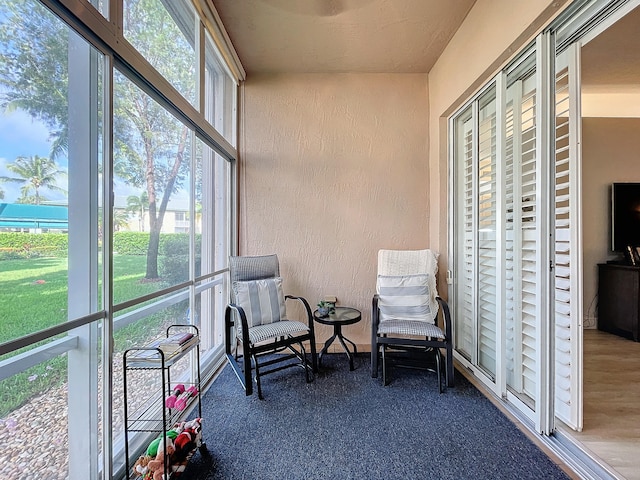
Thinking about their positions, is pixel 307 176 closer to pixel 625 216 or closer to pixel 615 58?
pixel 615 58

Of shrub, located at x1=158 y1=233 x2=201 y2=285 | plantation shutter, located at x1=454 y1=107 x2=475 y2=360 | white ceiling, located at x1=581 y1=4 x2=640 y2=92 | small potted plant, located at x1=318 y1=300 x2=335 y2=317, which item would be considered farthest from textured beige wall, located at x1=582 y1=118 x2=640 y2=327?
shrub, located at x1=158 y1=233 x2=201 y2=285

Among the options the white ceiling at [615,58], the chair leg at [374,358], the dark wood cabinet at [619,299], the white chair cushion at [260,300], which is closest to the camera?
the white ceiling at [615,58]

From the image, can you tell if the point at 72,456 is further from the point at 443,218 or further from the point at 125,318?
the point at 443,218

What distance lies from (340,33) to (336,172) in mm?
1262

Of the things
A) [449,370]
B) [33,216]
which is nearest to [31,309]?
[33,216]

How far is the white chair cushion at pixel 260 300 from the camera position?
8.34 ft

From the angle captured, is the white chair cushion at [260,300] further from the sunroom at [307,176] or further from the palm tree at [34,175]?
the palm tree at [34,175]

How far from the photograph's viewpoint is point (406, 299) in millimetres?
2609

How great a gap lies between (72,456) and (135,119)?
5.45 ft

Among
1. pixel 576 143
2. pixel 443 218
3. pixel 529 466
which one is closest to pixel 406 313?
pixel 443 218

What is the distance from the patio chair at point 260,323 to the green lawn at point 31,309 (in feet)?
4.18

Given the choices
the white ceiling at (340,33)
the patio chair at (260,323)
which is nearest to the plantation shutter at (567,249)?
the white ceiling at (340,33)

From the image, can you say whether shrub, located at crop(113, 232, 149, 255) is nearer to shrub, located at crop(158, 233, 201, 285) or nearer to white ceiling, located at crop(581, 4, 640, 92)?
shrub, located at crop(158, 233, 201, 285)

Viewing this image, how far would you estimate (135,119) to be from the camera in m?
1.59
